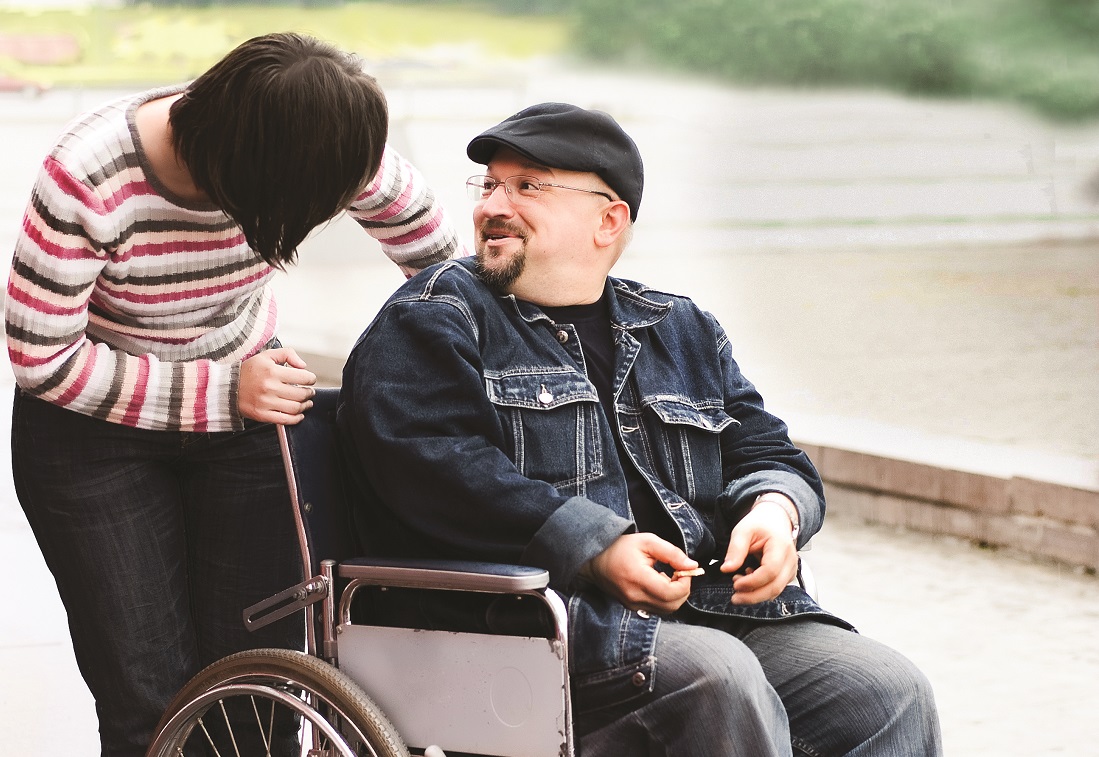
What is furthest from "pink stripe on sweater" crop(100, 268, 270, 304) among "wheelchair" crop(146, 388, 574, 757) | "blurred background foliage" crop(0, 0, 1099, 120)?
"blurred background foliage" crop(0, 0, 1099, 120)

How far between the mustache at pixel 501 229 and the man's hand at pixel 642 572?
0.52 metres

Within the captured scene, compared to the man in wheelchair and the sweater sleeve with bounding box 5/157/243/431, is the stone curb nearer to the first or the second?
the man in wheelchair

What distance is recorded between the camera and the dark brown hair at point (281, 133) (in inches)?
72.1

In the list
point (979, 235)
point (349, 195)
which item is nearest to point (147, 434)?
point (349, 195)

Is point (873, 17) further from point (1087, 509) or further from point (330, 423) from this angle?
point (330, 423)

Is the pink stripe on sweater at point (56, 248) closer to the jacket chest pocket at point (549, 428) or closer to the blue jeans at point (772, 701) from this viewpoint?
the jacket chest pocket at point (549, 428)

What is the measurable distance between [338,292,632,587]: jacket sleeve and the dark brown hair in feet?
0.83

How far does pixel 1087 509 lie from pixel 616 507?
2.70 metres

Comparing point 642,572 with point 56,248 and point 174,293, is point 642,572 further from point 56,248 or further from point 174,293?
point 56,248

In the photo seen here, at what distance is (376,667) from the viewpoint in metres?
2.01

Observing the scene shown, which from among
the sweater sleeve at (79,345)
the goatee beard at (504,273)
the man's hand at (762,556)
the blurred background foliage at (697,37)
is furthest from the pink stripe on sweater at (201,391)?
the blurred background foliage at (697,37)

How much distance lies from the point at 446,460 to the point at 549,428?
0.60ft

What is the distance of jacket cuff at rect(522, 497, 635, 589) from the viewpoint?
197 centimetres

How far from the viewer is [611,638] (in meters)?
1.94
